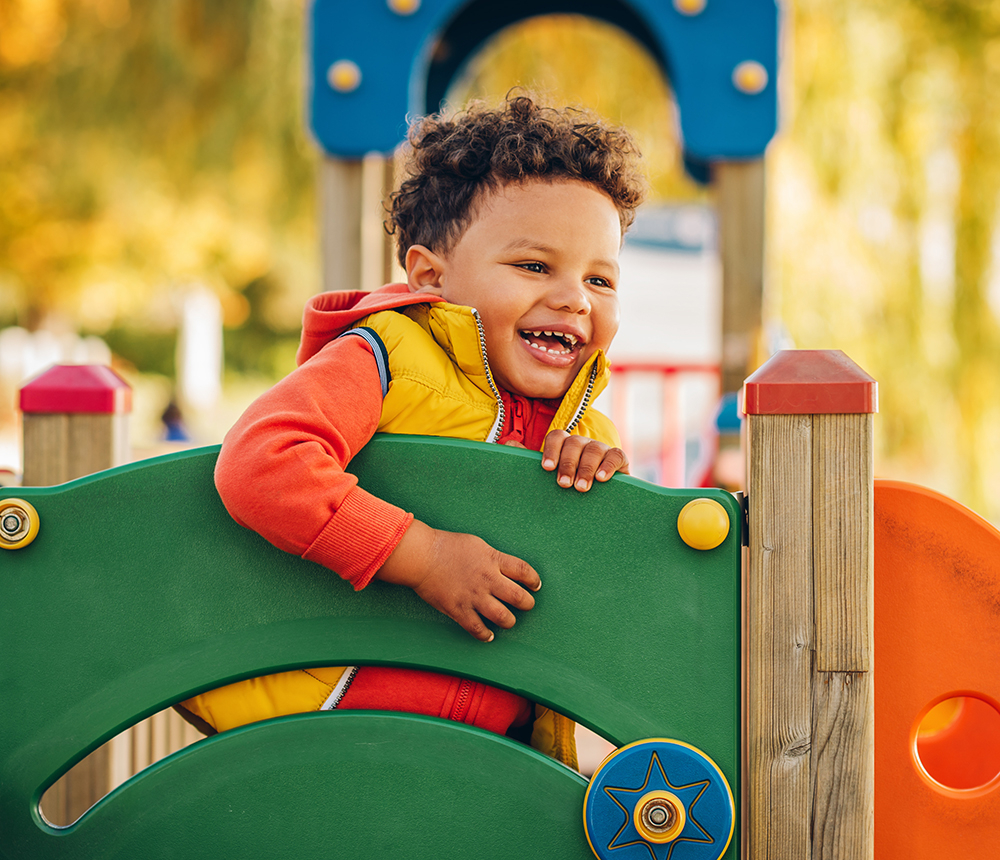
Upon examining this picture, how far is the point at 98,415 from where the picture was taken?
4.78ft

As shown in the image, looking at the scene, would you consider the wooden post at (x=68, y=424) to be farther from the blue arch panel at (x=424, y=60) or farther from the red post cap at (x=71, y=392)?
the blue arch panel at (x=424, y=60)

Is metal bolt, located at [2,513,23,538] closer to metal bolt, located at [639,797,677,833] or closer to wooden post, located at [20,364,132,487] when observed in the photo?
wooden post, located at [20,364,132,487]

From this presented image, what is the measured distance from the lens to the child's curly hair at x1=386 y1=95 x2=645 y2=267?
1265 mm

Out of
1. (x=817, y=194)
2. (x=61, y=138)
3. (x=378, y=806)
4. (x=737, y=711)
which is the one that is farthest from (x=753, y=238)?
(x=61, y=138)

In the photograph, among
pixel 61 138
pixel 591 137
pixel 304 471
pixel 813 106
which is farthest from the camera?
pixel 61 138

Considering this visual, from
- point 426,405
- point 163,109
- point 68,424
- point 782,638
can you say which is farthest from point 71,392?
point 163,109

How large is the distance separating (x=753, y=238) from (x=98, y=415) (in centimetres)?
176

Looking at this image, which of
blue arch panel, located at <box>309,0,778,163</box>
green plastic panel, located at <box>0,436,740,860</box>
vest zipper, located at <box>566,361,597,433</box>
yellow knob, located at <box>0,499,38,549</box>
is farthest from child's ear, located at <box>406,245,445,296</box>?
blue arch panel, located at <box>309,0,778,163</box>

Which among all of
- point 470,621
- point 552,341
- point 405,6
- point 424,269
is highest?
point 405,6

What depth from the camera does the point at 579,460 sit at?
1049 mm

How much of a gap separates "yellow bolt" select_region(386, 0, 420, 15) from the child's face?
1392 mm

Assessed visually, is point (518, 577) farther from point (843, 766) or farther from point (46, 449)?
point (46, 449)

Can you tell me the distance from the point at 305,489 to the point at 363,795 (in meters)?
0.36

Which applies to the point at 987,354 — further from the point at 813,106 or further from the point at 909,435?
the point at 813,106
